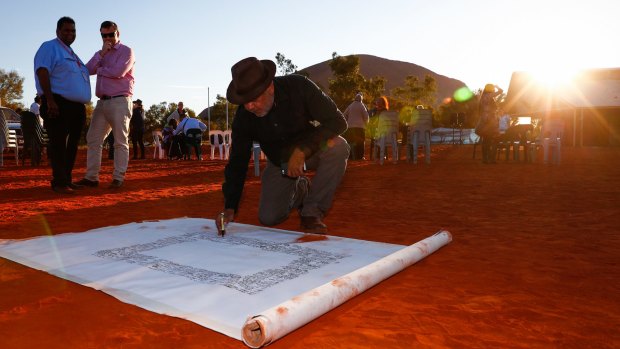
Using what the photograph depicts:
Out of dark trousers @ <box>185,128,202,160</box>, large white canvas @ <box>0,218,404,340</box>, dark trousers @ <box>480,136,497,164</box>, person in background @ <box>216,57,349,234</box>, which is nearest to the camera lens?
large white canvas @ <box>0,218,404,340</box>

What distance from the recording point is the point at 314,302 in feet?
6.17

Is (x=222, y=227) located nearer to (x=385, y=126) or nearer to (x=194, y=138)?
(x=385, y=126)

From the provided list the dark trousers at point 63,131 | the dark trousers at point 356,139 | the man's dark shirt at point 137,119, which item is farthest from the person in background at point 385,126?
the dark trousers at point 63,131

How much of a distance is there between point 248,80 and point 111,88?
3597 mm

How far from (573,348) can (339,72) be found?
3536cm

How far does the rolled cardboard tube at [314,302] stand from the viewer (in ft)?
5.39

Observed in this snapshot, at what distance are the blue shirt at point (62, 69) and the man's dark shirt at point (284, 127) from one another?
121 inches

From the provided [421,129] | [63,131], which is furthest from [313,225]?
[421,129]

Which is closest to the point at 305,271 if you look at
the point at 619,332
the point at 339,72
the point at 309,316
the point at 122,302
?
the point at 309,316

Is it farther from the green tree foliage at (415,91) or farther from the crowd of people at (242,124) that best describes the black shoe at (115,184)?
the green tree foliage at (415,91)

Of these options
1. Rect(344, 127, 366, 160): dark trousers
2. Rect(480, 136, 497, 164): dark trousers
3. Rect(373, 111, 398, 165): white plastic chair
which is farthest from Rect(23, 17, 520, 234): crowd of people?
Rect(480, 136, 497, 164): dark trousers

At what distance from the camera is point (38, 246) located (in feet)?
10.1

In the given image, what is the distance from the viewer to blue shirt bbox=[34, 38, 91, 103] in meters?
5.44

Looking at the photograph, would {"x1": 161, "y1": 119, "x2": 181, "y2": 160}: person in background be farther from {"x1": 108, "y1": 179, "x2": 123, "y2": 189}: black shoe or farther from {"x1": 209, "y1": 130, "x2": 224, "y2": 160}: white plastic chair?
{"x1": 108, "y1": 179, "x2": 123, "y2": 189}: black shoe
